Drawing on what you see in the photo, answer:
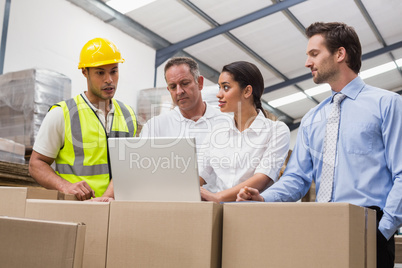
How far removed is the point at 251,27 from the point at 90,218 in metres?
6.23

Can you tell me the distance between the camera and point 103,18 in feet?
20.6

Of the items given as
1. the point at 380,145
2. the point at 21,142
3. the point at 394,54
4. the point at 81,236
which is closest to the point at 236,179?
the point at 380,145

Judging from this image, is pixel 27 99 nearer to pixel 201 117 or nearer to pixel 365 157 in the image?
pixel 201 117

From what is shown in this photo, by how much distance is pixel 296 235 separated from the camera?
124 cm

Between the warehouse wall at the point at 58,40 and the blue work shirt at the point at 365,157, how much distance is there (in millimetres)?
3943

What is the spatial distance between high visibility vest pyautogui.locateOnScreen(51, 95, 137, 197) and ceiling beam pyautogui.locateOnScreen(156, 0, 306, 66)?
15.7 ft

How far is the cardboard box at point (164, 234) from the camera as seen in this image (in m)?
1.32

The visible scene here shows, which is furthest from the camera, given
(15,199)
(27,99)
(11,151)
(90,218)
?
(27,99)

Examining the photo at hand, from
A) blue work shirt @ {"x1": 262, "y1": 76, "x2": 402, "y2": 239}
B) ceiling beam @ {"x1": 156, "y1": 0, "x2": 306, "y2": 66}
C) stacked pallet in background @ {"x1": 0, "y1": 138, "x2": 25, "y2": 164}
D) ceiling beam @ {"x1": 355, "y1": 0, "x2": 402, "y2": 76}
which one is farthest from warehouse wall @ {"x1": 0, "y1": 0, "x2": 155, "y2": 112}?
blue work shirt @ {"x1": 262, "y1": 76, "x2": 402, "y2": 239}

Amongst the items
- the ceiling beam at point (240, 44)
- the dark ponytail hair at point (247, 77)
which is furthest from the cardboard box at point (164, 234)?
the ceiling beam at point (240, 44)

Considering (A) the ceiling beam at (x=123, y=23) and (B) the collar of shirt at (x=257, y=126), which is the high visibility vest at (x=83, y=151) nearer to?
(B) the collar of shirt at (x=257, y=126)

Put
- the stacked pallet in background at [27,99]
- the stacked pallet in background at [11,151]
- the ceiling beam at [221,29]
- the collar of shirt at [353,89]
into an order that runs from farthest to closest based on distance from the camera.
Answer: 1. the ceiling beam at [221,29]
2. the stacked pallet in background at [27,99]
3. the stacked pallet in background at [11,151]
4. the collar of shirt at [353,89]

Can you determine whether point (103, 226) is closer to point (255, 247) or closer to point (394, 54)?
point (255, 247)

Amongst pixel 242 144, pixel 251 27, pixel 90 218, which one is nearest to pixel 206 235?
pixel 90 218
